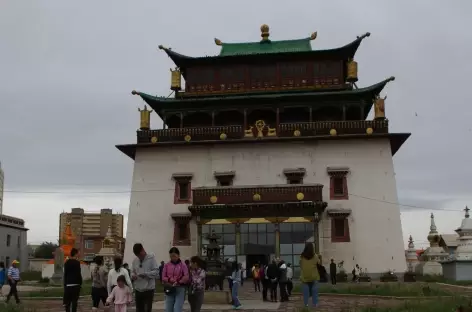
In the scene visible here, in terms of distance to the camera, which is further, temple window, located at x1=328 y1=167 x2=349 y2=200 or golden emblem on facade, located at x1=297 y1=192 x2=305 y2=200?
temple window, located at x1=328 y1=167 x2=349 y2=200

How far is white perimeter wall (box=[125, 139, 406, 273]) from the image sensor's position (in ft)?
125

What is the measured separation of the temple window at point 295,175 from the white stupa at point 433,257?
9.39 m

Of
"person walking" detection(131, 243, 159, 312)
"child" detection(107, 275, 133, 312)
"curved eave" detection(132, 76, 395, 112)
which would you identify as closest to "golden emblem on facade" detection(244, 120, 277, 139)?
"curved eave" detection(132, 76, 395, 112)

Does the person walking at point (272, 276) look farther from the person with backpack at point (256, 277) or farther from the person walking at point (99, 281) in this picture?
the person walking at point (99, 281)

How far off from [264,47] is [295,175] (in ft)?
40.3

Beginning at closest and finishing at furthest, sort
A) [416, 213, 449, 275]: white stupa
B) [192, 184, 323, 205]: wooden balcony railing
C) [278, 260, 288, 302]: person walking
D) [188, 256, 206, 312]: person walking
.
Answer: [188, 256, 206, 312]: person walking → [278, 260, 288, 302]: person walking → [192, 184, 323, 205]: wooden balcony railing → [416, 213, 449, 275]: white stupa

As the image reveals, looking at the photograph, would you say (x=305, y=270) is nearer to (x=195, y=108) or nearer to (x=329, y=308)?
(x=329, y=308)

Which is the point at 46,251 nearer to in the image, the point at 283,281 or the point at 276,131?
the point at 276,131

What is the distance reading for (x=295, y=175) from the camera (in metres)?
39.6

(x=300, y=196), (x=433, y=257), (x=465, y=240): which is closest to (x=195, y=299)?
(x=465, y=240)

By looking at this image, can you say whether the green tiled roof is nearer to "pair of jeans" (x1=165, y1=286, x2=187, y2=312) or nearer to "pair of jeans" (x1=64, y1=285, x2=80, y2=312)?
"pair of jeans" (x1=64, y1=285, x2=80, y2=312)

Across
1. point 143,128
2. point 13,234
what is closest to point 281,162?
point 143,128

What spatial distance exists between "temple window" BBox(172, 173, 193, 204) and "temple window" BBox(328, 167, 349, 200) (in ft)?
30.8

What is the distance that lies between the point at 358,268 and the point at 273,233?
5.67 m
